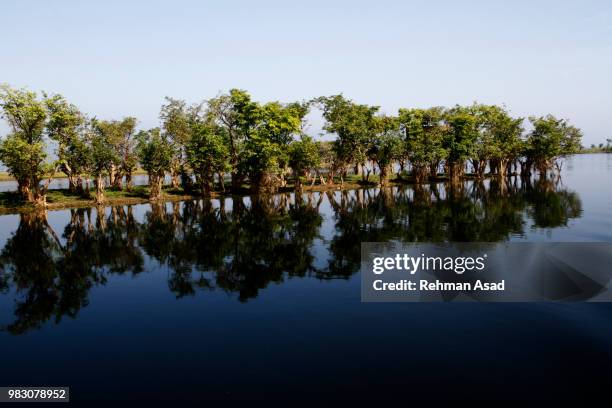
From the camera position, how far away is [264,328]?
2106 centimetres

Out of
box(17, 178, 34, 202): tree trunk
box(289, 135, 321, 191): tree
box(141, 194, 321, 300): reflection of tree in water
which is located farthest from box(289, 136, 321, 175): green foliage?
box(17, 178, 34, 202): tree trunk

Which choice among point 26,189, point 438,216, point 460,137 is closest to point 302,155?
point 438,216

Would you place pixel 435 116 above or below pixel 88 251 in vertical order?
above

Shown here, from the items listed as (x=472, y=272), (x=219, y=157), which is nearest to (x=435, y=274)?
(x=472, y=272)

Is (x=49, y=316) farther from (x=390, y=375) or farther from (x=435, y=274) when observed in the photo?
(x=435, y=274)

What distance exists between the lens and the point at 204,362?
17.6 meters

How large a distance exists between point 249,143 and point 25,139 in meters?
34.7

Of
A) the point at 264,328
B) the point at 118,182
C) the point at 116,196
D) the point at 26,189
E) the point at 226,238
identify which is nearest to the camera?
the point at 264,328

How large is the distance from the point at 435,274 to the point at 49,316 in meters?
23.7

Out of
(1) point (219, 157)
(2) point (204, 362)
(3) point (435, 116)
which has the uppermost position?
(3) point (435, 116)

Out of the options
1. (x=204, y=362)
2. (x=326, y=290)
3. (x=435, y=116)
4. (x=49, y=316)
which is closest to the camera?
(x=204, y=362)

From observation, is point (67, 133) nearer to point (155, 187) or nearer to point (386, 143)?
point (155, 187)

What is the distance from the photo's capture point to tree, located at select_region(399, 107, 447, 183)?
102 m

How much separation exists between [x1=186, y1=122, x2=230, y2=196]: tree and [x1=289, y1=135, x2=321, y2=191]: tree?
1310 cm
